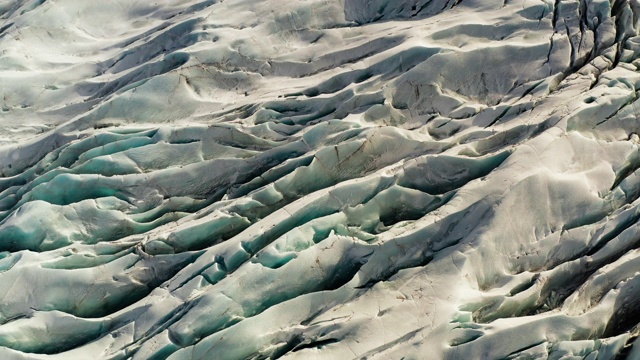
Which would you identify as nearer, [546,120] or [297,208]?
[297,208]

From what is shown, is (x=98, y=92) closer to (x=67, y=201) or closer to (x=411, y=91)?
(x=67, y=201)

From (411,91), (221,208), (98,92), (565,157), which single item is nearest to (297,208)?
(221,208)

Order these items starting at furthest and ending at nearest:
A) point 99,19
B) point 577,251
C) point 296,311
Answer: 1. point 99,19
2. point 577,251
3. point 296,311

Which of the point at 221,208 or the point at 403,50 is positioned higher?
the point at 403,50

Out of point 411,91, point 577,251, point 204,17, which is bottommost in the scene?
point 577,251

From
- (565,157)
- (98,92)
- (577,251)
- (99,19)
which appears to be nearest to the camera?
(577,251)

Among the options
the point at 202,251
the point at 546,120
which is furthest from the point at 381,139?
the point at 202,251
